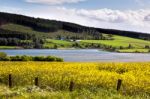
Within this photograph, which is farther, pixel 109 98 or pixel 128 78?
pixel 128 78

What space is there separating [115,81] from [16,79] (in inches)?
364

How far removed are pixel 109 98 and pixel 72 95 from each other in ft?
7.33

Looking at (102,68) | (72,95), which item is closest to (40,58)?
(102,68)

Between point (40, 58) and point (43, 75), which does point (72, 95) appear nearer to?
point (43, 75)

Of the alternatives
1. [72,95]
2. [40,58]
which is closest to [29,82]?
[72,95]

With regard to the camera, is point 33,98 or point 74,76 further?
point 74,76

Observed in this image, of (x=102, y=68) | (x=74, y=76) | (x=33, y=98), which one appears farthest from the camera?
(x=102, y=68)

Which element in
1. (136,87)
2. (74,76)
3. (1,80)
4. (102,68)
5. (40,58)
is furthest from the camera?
(40,58)

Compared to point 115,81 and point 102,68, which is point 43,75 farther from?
point 102,68

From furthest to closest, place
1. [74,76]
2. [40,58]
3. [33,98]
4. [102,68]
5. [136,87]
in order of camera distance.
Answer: [40,58], [102,68], [74,76], [136,87], [33,98]

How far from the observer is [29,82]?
133 feet

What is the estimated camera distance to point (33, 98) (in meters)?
25.6

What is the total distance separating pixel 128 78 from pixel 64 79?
5454 mm

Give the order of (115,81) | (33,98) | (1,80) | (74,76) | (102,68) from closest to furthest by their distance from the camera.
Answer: (33,98), (115,81), (74,76), (1,80), (102,68)
